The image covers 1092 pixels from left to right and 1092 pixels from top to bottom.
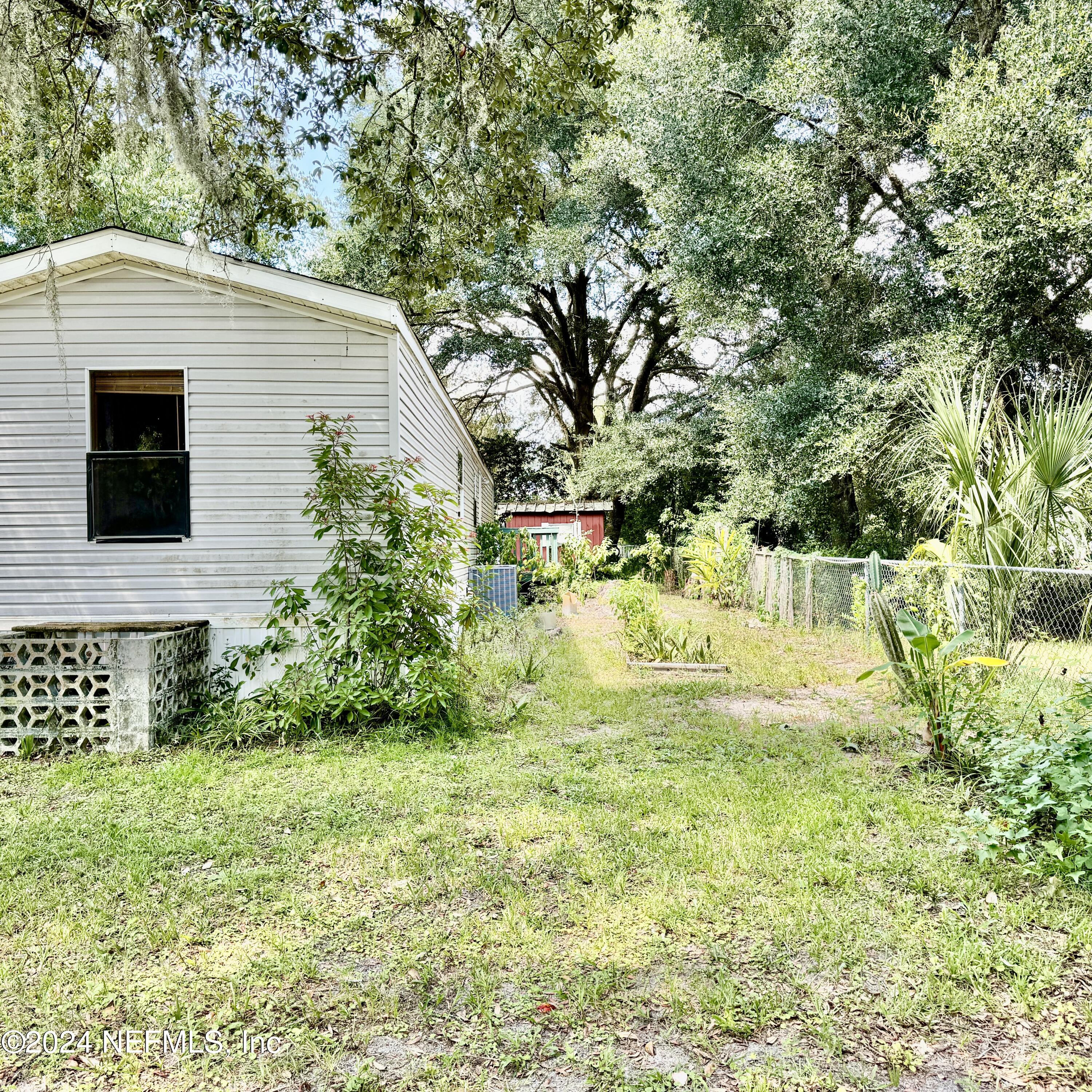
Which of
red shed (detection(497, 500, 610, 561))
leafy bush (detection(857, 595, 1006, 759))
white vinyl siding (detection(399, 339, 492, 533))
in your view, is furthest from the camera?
red shed (detection(497, 500, 610, 561))

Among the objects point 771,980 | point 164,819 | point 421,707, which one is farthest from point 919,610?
point 164,819

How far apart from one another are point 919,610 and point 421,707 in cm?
492

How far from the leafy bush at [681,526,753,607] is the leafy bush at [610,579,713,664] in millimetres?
4694

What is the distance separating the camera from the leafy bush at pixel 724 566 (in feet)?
45.2

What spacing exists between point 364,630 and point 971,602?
5.25m

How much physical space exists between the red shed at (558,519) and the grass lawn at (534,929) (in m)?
13.8

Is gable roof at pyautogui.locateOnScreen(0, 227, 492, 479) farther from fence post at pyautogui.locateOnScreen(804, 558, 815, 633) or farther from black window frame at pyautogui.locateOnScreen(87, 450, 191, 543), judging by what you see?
fence post at pyautogui.locateOnScreen(804, 558, 815, 633)

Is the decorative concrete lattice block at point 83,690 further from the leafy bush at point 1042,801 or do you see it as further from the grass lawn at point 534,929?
the leafy bush at point 1042,801

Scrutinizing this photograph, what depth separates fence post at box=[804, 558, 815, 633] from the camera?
10.6 m

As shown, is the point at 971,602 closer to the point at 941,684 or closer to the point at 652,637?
the point at 941,684

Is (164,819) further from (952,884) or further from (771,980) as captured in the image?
(952,884)

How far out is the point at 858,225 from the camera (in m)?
13.0

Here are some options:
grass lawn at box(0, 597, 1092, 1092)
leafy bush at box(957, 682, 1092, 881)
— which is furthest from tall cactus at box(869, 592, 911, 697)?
leafy bush at box(957, 682, 1092, 881)

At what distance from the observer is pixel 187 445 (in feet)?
20.8
